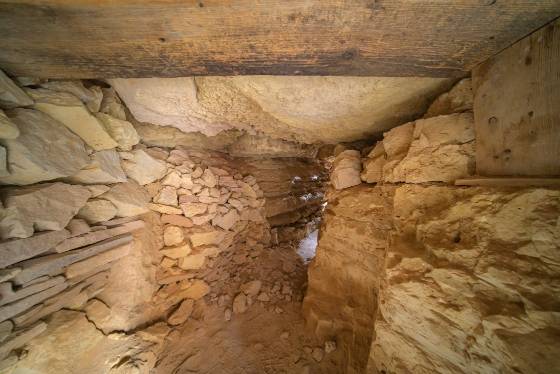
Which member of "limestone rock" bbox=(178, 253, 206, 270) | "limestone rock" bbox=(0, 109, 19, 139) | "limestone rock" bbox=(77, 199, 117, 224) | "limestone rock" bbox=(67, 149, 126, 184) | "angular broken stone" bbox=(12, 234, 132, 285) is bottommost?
"limestone rock" bbox=(178, 253, 206, 270)

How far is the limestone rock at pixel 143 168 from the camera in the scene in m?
2.16

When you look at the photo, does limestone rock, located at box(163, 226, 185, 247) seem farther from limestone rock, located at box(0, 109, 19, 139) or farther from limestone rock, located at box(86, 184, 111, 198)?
limestone rock, located at box(0, 109, 19, 139)

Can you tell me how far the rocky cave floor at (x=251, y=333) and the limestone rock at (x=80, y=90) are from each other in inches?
95.2

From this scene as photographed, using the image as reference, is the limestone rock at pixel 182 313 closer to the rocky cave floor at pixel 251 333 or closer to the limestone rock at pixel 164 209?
the rocky cave floor at pixel 251 333

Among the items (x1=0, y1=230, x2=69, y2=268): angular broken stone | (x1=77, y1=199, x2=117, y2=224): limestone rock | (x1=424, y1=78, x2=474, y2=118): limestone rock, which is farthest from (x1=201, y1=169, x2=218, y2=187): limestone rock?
(x1=424, y1=78, x2=474, y2=118): limestone rock

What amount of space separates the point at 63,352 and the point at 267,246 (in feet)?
8.22

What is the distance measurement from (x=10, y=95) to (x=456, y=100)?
8.81 feet

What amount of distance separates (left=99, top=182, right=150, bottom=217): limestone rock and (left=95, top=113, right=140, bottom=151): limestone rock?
1.38ft

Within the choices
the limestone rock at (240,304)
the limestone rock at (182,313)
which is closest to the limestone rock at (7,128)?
the limestone rock at (182,313)

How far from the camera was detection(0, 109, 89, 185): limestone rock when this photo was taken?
1.23 metres

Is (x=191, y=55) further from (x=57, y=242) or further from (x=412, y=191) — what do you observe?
(x=57, y=242)

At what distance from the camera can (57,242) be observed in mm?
1521

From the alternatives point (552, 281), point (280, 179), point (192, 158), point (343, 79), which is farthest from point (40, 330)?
point (280, 179)

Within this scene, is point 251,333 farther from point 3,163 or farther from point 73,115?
point 73,115
